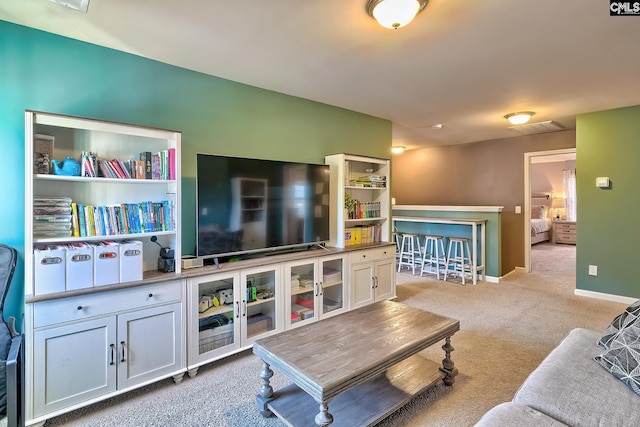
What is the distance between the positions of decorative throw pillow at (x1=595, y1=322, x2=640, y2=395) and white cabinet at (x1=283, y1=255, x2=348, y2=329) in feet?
7.12

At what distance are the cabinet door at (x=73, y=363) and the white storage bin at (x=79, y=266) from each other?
9.5 inches

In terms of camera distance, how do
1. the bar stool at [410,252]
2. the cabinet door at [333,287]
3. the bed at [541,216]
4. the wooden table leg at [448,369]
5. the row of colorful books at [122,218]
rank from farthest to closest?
1. the bed at [541,216]
2. the bar stool at [410,252]
3. the cabinet door at [333,287]
4. the wooden table leg at [448,369]
5. the row of colorful books at [122,218]

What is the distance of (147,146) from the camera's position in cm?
255

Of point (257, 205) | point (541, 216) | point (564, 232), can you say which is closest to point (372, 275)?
point (257, 205)

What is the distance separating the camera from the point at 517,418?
125 cm

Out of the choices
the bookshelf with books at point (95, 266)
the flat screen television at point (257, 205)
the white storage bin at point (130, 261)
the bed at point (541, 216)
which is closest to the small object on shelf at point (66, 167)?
the bookshelf with books at point (95, 266)

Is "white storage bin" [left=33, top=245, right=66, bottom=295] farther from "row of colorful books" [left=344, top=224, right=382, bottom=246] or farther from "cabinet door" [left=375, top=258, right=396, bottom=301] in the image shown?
"cabinet door" [left=375, top=258, right=396, bottom=301]

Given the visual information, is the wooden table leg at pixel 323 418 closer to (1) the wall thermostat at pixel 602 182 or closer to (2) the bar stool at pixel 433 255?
(2) the bar stool at pixel 433 255

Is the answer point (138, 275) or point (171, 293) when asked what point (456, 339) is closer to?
point (171, 293)

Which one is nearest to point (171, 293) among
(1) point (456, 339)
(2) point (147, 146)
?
(2) point (147, 146)

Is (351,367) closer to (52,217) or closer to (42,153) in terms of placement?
(52,217)

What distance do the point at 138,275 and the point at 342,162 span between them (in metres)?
2.32

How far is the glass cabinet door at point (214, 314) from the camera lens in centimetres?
243

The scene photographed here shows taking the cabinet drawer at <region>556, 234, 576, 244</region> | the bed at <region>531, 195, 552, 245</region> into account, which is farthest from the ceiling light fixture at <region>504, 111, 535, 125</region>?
the cabinet drawer at <region>556, 234, 576, 244</region>
